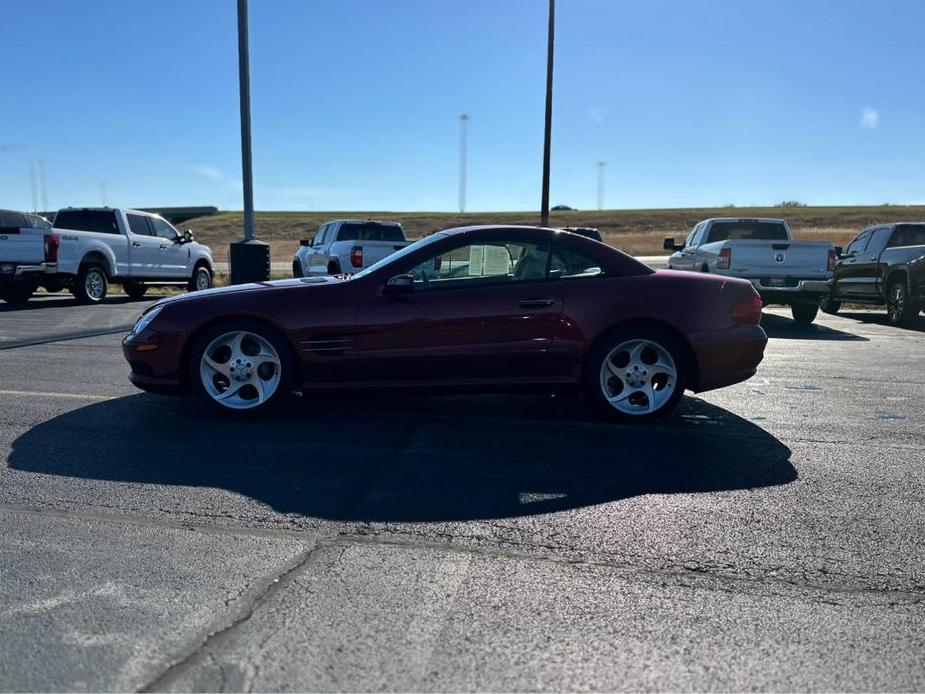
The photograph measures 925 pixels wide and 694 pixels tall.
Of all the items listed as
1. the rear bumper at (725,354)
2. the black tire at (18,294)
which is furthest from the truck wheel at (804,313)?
the black tire at (18,294)

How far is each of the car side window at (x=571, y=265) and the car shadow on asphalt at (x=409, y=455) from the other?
110cm

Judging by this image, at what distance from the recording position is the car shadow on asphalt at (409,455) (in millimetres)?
4320

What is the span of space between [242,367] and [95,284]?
1163 cm

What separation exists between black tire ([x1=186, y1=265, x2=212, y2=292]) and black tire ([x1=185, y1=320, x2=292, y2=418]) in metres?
13.6

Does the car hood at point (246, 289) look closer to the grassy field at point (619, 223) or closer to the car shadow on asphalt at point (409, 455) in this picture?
the car shadow on asphalt at point (409, 455)

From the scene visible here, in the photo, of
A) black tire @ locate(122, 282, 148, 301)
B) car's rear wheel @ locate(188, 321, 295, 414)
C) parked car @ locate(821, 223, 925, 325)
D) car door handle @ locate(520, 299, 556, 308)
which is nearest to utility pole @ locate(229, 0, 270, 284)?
black tire @ locate(122, 282, 148, 301)

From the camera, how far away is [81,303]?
630 inches

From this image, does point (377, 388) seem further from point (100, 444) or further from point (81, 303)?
point (81, 303)

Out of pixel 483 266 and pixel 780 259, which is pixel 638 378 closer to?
pixel 483 266

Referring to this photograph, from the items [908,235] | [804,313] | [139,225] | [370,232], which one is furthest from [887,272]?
[139,225]

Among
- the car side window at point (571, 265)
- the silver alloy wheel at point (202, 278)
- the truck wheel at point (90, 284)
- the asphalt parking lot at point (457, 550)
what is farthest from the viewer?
the silver alloy wheel at point (202, 278)

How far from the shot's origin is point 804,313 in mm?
14070

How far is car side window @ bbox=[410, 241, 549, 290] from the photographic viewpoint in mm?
6035

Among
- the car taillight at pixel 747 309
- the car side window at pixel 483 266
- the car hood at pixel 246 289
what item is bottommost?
the car taillight at pixel 747 309
